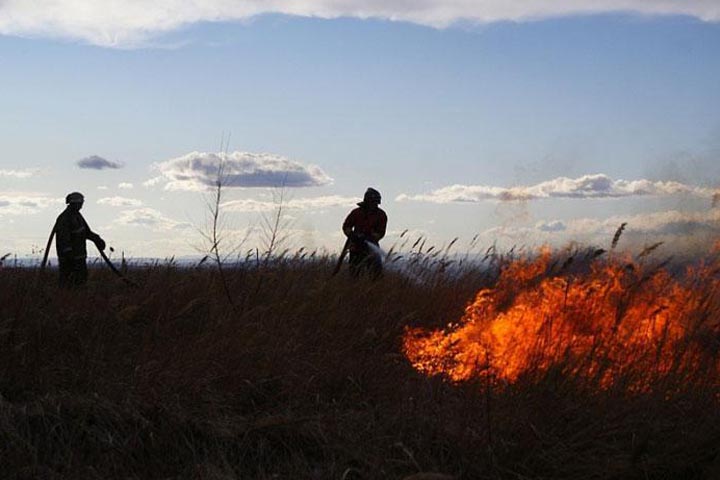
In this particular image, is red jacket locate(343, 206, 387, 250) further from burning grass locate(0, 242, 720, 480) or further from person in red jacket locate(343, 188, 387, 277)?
burning grass locate(0, 242, 720, 480)

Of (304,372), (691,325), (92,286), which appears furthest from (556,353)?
(92,286)

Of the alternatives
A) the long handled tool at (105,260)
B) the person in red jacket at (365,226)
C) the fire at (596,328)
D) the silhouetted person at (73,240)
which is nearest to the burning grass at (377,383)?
the fire at (596,328)

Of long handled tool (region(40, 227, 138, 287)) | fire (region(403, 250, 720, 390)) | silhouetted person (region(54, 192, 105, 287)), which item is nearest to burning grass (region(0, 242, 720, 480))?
fire (region(403, 250, 720, 390))

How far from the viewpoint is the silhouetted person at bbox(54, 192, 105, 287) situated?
10.8 m

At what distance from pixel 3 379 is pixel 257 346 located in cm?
186

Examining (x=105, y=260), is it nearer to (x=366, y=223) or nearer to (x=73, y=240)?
(x=73, y=240)

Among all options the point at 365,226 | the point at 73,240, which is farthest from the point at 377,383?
the point at 73,240

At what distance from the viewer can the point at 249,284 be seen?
944cm

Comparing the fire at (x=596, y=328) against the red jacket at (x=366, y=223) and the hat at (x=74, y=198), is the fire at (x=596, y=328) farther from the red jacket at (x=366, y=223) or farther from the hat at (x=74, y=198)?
the hat at (x=74, y=198)

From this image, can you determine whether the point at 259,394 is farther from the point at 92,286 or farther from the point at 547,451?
the point at 92,286

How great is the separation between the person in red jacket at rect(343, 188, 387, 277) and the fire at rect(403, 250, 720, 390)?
4.21 metres

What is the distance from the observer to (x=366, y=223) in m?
11.2

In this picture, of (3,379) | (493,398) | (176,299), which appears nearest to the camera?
(493,398)

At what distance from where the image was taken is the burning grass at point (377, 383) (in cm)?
462
